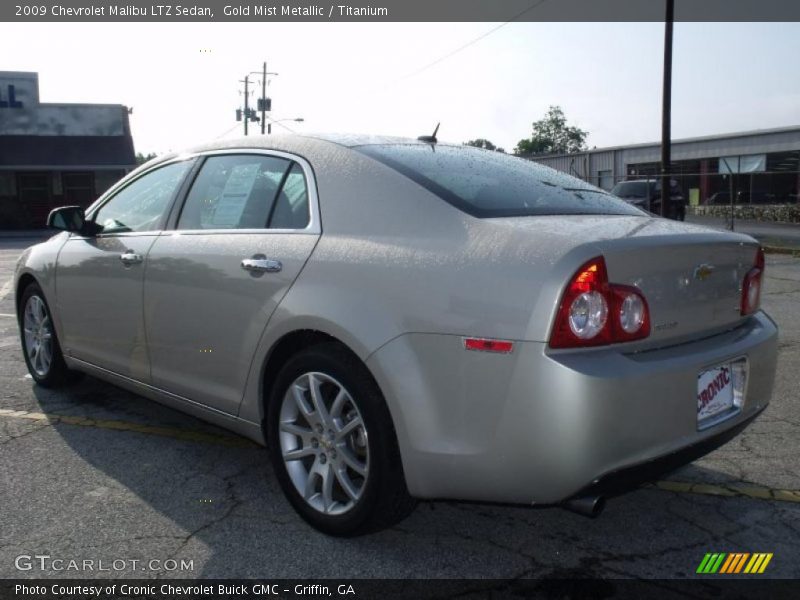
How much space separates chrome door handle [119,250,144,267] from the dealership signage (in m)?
36.0

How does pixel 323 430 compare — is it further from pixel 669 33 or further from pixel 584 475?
pixel 669 33

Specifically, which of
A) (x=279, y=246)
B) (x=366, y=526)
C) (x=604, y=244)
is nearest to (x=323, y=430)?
(x=366, y=526)

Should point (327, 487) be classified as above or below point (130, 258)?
below

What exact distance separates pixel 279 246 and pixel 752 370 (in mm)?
1946

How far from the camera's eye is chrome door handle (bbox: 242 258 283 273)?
3257 millimetres

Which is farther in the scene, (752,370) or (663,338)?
(752,370)

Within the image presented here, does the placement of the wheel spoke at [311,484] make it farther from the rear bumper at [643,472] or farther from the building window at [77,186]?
the building window at [77,186]

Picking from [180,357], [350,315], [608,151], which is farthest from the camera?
[608,151]

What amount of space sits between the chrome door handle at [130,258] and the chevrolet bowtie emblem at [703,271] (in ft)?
8.72

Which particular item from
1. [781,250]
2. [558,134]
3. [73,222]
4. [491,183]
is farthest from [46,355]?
[558,134]

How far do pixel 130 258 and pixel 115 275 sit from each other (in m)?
0.19

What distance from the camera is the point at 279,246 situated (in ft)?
10.9

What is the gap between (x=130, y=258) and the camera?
409 cm

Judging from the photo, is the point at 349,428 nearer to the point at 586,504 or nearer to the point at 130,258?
the point at 586,504
